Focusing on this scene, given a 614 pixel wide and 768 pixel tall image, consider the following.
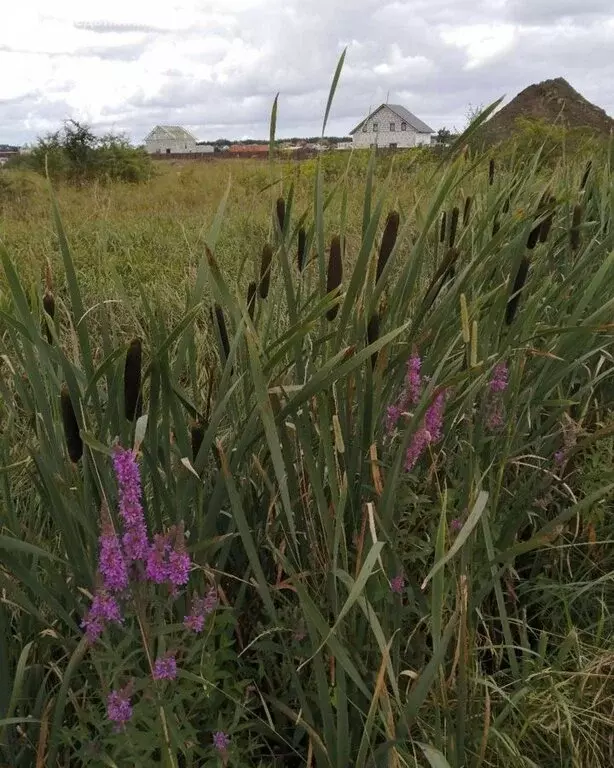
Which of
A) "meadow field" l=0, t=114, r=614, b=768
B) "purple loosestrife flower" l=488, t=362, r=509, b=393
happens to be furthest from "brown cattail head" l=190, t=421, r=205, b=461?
"purple loosestrife flower" l=488, t=362, r=509, b=393

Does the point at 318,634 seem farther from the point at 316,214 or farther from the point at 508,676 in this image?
the point at 316,214

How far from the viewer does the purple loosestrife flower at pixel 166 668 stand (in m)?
A: 0.80

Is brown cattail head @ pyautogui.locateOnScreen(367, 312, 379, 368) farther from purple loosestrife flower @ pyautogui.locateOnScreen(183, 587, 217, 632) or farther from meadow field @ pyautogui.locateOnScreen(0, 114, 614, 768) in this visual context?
purple loosestrife flower @ pyautogui.locateOnScreen(183, 587, 217, 632)

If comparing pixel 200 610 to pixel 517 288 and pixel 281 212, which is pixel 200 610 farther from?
pixel 517 288

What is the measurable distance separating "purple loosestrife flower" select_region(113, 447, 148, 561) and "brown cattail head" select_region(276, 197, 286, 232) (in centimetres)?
57

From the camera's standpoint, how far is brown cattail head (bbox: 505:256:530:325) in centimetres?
126

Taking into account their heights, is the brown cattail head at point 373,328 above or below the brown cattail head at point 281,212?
below

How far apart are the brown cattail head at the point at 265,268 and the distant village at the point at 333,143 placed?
244 mm

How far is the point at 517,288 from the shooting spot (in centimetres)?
137

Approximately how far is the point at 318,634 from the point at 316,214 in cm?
66

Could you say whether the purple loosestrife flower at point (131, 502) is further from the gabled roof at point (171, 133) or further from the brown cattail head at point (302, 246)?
the gabled roof at point (171, 133)

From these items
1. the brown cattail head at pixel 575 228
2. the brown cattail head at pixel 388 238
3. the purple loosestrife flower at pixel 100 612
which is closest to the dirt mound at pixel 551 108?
the brown cattail head at pixel 575 228

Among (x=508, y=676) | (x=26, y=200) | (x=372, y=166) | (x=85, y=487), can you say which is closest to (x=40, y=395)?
(x=85, y=487)

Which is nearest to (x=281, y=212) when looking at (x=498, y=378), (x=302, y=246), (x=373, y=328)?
(x=302, y=246)
